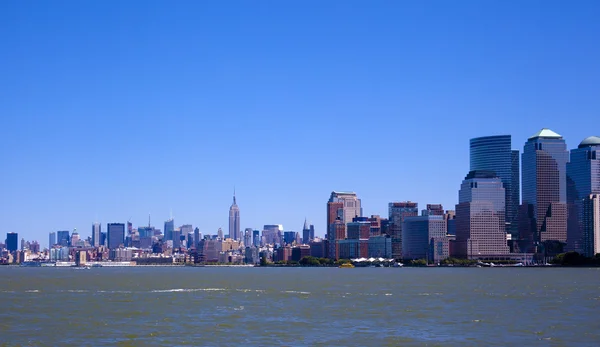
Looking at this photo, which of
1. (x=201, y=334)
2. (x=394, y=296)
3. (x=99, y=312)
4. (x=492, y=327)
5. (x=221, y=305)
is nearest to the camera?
(x=201, y=334)

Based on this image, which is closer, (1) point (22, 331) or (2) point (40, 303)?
(1) point (22, 331)

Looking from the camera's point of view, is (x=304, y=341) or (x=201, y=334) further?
(x=201, y=334)

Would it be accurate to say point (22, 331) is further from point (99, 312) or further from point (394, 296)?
point (394, 296)

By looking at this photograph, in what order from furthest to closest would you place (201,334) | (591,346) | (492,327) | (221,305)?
(221,305) → (492,327) → (201,334) → (591,346)

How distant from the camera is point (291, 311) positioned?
72000 millimetres

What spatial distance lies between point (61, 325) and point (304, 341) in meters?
19.2

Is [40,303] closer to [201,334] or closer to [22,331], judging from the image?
[22,331]

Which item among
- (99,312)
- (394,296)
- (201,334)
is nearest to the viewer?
(201,334)

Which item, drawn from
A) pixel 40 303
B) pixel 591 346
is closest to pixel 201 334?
pixel 591 346

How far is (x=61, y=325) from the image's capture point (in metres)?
60.8

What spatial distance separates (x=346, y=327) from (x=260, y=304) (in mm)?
23558

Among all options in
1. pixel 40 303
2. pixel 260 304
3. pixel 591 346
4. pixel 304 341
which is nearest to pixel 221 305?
pixel 260 304

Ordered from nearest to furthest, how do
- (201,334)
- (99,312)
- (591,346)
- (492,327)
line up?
(591,346), (201,334), (492,327), (99,312)

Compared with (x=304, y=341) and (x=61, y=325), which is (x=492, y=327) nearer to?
(x=304, y=341)
